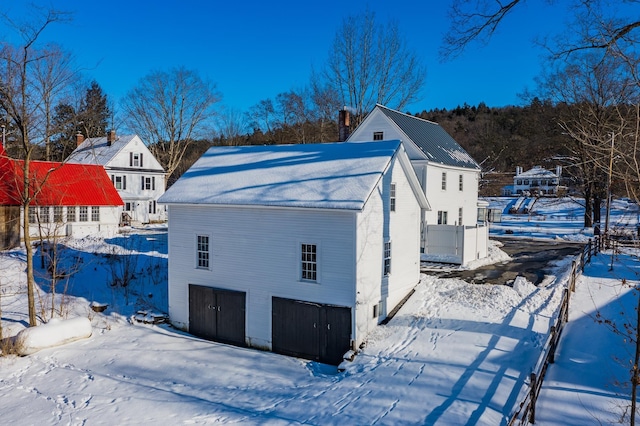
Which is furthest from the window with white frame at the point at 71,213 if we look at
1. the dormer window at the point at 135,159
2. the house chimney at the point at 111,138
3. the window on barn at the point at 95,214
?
the house chimney at the point at 111,138

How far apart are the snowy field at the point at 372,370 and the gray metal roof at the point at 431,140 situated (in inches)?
438

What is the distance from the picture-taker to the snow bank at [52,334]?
15219 mm

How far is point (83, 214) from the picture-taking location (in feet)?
117

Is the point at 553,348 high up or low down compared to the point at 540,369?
down

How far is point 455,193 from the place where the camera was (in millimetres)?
30969

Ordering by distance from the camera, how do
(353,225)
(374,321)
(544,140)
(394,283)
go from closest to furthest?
(353,225), (374,321), (394,283), (544,140)

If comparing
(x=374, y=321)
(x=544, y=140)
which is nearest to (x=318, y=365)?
(x=374, y=321)

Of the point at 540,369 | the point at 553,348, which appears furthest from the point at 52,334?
the point at 553,348

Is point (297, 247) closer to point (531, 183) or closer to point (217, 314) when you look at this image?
point (217, 314)

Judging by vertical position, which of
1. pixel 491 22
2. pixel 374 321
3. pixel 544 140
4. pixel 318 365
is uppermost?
pixel 544 140

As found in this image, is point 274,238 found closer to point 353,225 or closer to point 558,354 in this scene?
point 353,225

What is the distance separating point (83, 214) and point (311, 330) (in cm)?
2759

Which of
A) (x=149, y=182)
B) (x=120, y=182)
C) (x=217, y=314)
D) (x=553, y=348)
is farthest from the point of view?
(x=149, y=182)

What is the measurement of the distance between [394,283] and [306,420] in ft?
27.3
